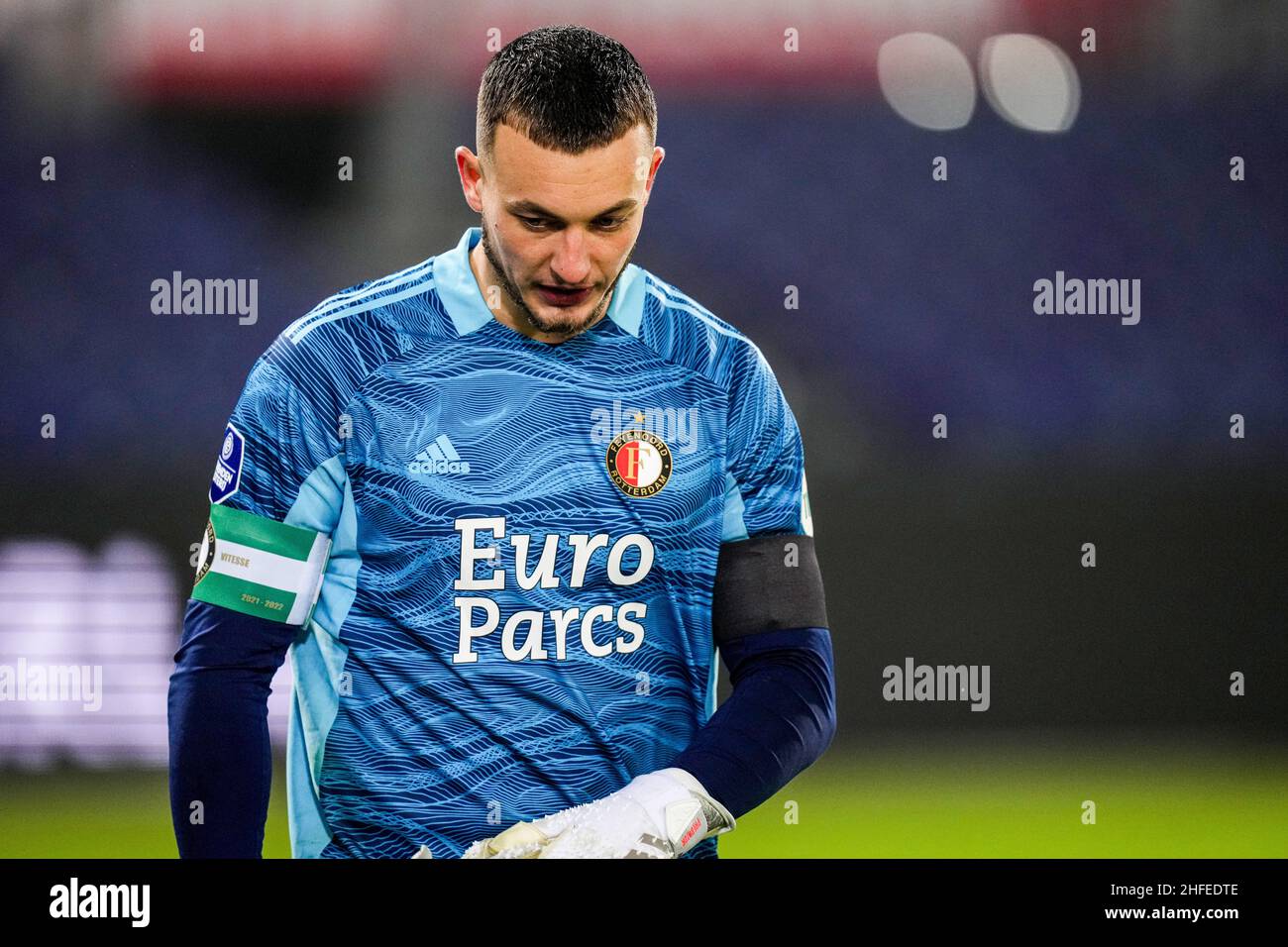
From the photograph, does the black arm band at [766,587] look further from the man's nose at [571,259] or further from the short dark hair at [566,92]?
the short dark hair at [566,92]

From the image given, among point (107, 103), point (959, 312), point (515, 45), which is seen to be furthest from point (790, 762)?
point (107, 103)

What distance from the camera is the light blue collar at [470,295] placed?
1.85m

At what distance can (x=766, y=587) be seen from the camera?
5.98 feet

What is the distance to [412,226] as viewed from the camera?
3074 mm

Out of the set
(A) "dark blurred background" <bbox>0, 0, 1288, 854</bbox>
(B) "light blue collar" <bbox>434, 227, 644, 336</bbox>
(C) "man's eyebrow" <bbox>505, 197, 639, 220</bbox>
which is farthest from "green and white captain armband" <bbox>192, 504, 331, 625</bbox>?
(A) "dark blurred background" <bbox>0, 0, 1288, 854</bbox>

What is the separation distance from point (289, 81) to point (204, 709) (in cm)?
185

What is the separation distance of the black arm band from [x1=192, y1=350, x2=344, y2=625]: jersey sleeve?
1.72 feet

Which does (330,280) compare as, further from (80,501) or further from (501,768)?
(501,768)

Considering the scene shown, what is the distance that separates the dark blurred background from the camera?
10.0ft

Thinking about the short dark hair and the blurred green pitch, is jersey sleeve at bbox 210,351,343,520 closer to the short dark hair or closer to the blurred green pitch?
the short dark hair

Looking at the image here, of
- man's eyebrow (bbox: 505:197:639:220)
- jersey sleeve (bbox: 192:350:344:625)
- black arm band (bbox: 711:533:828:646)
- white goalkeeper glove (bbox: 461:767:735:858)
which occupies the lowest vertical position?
white goalkeeper glove (bbox: 461:767:735:858)

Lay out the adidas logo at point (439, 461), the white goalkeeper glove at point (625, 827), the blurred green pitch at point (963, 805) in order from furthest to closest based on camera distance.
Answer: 1. the blurred green pitch at point (963, 805)
2. the adidas logo at point (439, 461)
3. the white goalkeeper glove at point (625, 827)

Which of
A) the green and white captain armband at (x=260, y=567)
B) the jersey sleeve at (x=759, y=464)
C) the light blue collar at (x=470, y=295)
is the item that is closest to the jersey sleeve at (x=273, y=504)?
the green and white captain armband at (x=260, y=567)
